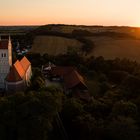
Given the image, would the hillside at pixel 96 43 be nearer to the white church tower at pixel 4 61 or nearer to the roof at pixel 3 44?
the roof at pixel 3 44

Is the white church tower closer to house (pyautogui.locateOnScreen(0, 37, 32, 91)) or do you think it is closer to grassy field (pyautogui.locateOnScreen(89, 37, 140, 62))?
house (pyautogui.locateOnScreen(0, 37, 32, 91))

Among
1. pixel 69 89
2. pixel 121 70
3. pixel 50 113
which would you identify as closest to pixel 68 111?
pixel 50 113

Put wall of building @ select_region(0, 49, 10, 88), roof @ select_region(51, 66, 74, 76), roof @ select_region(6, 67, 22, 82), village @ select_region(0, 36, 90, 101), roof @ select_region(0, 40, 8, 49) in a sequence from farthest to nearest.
Answer: 1. roof @ select_region(51, 66, 74, 76)
2. roof @ select_region(0, 40, 8, 49)
3. wall of building @ select_region(0, 49, 10, 88)
4. village @ select_region(0, 36, 90, 101)
5. roof @ select_region(6, 67, 22, 82)

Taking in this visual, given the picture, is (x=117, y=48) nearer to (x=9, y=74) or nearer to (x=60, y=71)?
(x=60, y=71)

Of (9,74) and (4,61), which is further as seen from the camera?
(4,61)

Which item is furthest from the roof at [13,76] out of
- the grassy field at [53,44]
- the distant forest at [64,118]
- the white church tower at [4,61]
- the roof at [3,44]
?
the grassy field at [53,44]

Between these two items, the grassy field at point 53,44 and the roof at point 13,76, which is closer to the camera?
the roof at point 13,76

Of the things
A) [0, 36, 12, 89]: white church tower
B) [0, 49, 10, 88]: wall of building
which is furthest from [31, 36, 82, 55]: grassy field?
[0, 49, 10, 88]: wall of building

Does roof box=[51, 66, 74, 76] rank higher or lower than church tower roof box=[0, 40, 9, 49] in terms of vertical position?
lower

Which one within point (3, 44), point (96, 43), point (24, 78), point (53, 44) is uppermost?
point (3, 44)

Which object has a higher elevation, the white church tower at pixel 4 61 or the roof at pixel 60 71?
the white church tower at pixel 4 61

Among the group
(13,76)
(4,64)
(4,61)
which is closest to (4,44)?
(4,61)
